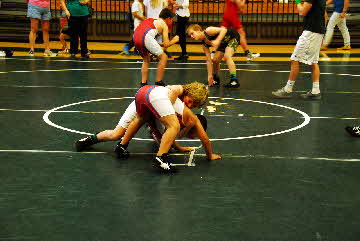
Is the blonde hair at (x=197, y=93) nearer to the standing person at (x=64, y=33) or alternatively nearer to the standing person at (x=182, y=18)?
the standing person at (x=182, y=18)

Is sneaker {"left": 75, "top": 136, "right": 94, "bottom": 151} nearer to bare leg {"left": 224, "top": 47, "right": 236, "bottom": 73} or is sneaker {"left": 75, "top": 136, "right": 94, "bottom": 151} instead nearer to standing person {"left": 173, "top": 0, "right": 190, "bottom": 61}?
bare leg {"left": 224, "top": 47, "right": 236, "bottom": 73}

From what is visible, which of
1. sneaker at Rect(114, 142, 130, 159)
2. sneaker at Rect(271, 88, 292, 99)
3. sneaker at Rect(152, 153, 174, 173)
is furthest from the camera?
sneaker at Rect(271, 88, 292, 99)

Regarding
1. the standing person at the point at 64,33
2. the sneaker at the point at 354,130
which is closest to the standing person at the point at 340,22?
the standing person at the point at 64,33

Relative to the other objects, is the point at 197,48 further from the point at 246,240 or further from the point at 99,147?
the point at 246,240

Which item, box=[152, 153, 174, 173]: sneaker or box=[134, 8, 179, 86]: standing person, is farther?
box=[134, 8, 179, 86]: standing person

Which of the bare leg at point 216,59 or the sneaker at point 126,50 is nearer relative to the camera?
the bare leg at point 216,59

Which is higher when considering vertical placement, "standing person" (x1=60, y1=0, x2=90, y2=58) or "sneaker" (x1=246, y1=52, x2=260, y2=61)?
"standing person" (x1=60, y1=0, x2=90, y2=58)

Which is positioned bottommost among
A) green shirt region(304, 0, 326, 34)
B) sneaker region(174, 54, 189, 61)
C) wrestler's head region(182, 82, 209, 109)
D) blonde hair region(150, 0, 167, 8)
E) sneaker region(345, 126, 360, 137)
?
sneaker region(345, 126, 360, 137)

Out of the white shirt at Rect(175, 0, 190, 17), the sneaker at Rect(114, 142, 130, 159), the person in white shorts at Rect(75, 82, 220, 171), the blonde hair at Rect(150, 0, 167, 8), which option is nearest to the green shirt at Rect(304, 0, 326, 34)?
the person in white shorts at Rect(75, 82, 220, 171)

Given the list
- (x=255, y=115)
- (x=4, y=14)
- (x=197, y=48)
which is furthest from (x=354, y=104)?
(x=4, y=14)

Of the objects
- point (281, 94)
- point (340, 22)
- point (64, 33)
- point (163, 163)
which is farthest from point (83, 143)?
point (340, 22)

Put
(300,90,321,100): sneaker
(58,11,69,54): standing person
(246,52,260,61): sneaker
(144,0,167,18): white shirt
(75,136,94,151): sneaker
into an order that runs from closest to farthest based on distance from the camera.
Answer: (75,136,94,151): sneaker, (300,90,321,100): sneaker, (144,0,167,18): white shirt, (246,52,260,61): sneaker, (58,11,69,54): standing person

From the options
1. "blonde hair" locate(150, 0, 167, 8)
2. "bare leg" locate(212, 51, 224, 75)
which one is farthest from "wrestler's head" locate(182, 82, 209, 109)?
"blonde hair" locate(150, 0, 167, 8)

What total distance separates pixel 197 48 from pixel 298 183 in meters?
12.1
